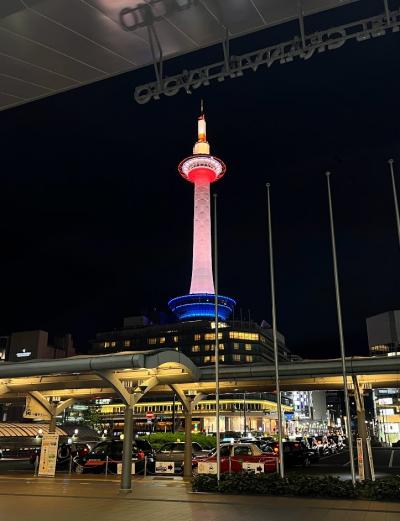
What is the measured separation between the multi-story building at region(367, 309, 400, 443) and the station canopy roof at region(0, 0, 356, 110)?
4194 inches

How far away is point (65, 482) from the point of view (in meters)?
23.8

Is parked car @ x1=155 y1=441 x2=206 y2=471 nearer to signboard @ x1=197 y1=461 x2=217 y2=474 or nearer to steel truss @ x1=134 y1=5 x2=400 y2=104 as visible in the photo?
signboard @ x1=197 y1=461 x2=217 y2=474

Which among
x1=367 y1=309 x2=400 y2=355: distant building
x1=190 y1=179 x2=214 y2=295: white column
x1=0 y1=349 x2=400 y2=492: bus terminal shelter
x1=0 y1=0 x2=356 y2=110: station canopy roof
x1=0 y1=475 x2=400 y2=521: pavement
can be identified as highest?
x1=190 y1=179 x2=214 y2=295: white column

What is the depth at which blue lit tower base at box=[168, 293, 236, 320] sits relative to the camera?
136175 mm

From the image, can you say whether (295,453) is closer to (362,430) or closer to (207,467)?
(362,430)

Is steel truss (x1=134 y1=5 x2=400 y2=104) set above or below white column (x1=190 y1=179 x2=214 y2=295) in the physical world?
below

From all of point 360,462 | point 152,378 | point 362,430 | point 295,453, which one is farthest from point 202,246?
point 360,462

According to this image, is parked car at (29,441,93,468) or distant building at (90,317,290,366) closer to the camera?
parked car at (29,441,93,468)

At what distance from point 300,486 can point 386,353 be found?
108m

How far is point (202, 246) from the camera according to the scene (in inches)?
5266

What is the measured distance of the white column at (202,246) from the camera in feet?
438

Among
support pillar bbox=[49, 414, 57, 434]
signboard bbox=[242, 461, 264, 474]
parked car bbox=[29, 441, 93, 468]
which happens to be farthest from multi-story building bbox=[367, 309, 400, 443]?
signboard bbox=[242, 461, 264, 474]

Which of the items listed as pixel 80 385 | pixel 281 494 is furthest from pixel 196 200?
pixel 281 494

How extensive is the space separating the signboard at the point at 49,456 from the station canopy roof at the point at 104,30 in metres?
20.9
